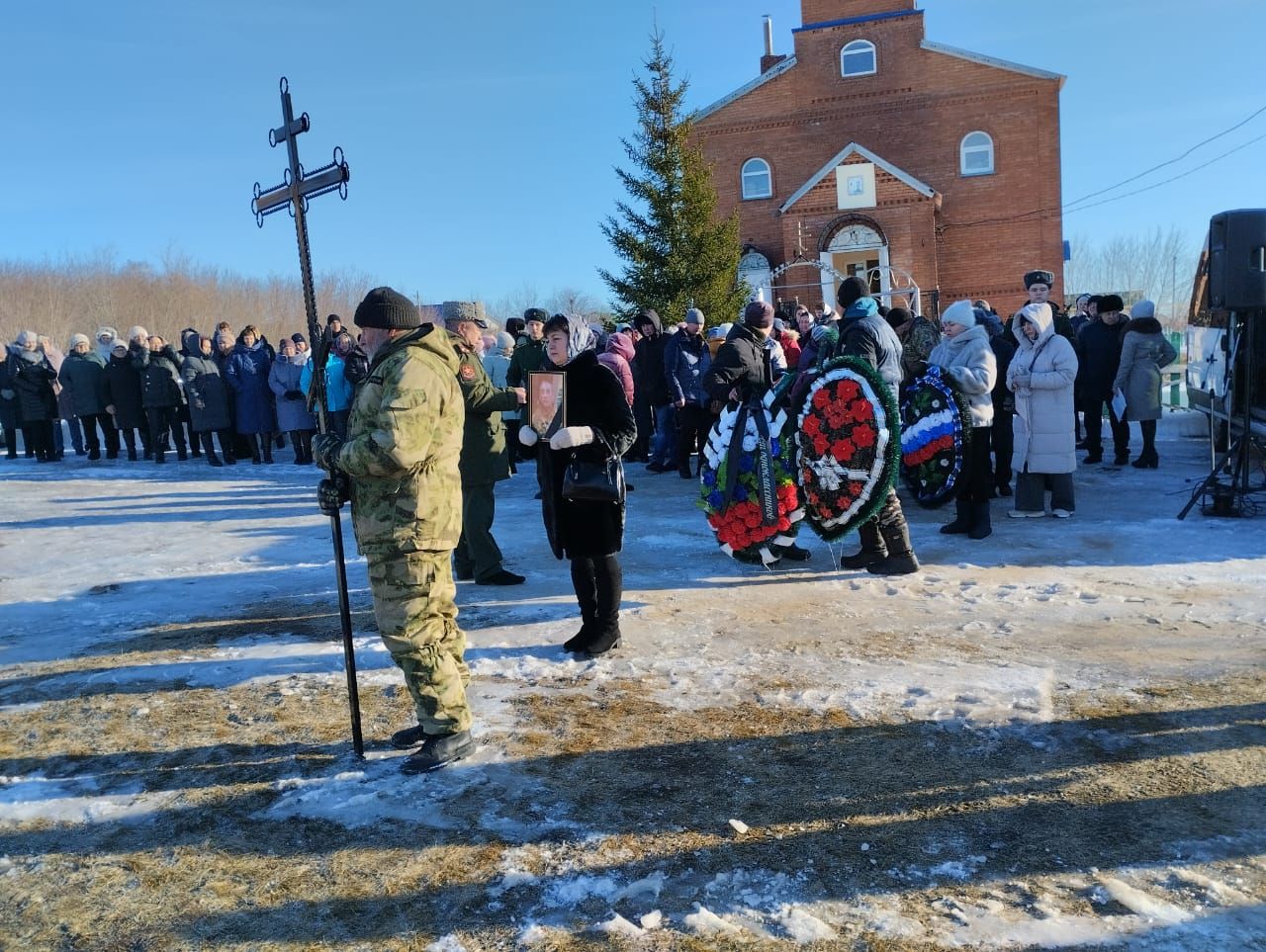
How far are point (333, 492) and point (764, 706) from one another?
7.04 ft

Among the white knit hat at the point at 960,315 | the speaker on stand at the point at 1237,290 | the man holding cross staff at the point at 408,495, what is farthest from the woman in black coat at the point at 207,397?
the speaker on stand at the point at 1237,290

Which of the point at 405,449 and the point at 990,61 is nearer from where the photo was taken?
the point at 405,449

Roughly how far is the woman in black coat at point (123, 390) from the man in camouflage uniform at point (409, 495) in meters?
13.4

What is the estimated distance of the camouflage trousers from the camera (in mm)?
3891

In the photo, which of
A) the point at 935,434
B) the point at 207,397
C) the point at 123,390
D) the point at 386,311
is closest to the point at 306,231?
the point at 386,311

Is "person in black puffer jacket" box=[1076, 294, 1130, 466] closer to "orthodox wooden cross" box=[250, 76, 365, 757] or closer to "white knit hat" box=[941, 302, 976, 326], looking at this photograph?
"white knit hat" box=[941, 302, 976, 326]

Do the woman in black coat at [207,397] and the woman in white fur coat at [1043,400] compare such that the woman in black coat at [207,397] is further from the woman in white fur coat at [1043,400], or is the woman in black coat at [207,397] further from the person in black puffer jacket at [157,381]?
the woman in white fur coat at [1043,400]

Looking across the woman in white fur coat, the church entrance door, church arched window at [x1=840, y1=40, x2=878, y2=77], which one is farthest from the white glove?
church arched window at [x1=840, y1=40, x2=878, y2=77]

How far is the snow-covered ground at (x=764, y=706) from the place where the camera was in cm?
297

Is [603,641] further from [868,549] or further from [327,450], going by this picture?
[868,549]

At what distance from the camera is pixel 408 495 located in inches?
153

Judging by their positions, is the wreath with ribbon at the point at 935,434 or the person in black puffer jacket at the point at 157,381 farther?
the person in black puffer jacket at the point at 157,381

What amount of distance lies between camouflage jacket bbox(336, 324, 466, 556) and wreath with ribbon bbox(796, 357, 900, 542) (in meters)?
3.08

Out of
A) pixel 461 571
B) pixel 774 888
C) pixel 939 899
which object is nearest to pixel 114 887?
pixel 774 888
